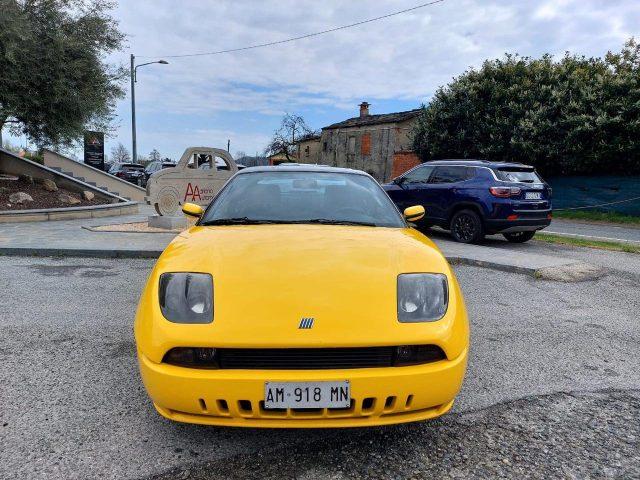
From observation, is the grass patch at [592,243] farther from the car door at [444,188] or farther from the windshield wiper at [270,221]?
the windshield wiper at [270,221]

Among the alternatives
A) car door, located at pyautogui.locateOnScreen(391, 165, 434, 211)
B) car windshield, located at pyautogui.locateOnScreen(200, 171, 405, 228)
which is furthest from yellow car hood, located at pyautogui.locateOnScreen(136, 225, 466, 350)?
car door, located at pyautogui.locateOnScreen(391, 165, 434, 211)

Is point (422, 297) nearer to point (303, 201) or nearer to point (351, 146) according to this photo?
point (303, 201)

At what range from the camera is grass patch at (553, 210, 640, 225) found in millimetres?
14898

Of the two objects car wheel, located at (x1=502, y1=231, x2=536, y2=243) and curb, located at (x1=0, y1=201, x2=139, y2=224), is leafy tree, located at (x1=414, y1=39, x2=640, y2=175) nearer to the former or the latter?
car wheel, located at (x1=502, y1=231, x2=536, y2=243)

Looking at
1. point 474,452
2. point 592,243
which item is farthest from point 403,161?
point 474,452

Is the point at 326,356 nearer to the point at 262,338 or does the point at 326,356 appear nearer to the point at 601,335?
the point at 262,338

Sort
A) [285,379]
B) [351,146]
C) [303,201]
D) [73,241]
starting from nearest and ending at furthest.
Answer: [285,379] < [303,201] < [73,241] < [351,146]

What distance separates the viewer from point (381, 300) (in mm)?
2258

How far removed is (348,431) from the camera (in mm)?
2480

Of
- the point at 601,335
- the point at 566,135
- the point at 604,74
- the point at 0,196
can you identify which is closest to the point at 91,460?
the point at 601,335

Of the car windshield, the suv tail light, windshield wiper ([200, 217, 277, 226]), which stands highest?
the suv tail light

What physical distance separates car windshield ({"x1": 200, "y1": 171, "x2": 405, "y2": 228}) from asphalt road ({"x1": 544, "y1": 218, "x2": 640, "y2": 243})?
9.05 meters

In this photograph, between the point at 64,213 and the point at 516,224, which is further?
the point at 64,213

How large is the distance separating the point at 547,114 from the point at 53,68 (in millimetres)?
16255
